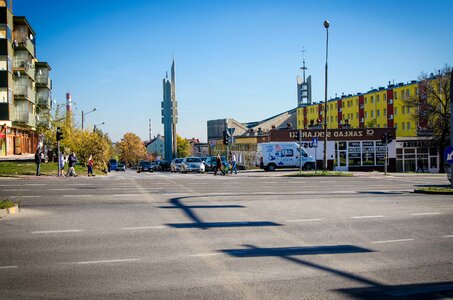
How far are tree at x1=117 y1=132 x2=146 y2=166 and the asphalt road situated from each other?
118188mm

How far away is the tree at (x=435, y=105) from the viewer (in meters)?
50.1

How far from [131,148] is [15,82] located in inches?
3149

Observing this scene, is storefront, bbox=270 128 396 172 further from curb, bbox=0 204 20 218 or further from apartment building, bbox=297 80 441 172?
curb, bbox=0 204 20 218

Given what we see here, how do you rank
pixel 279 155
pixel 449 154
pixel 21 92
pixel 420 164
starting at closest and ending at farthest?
pixel 449 154 → pixel 279 155 → pixel 420 164 → pixel 21 92

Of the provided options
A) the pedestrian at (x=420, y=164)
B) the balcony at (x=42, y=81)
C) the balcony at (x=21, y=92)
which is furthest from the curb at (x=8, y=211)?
the balcony at (x=42, y=81)

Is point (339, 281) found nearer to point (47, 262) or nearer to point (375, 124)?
point (47, 262)

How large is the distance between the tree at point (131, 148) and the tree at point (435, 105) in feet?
300

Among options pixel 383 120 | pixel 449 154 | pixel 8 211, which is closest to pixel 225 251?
pixel 8 211

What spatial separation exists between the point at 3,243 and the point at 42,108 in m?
61.6

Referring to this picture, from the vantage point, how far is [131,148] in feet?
428

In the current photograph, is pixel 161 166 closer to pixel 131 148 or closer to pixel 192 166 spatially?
pixel 192 166

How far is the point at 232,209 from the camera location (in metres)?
13.1

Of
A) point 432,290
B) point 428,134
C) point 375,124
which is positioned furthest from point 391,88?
point 432,290

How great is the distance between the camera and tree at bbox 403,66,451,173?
5006 centimetres
